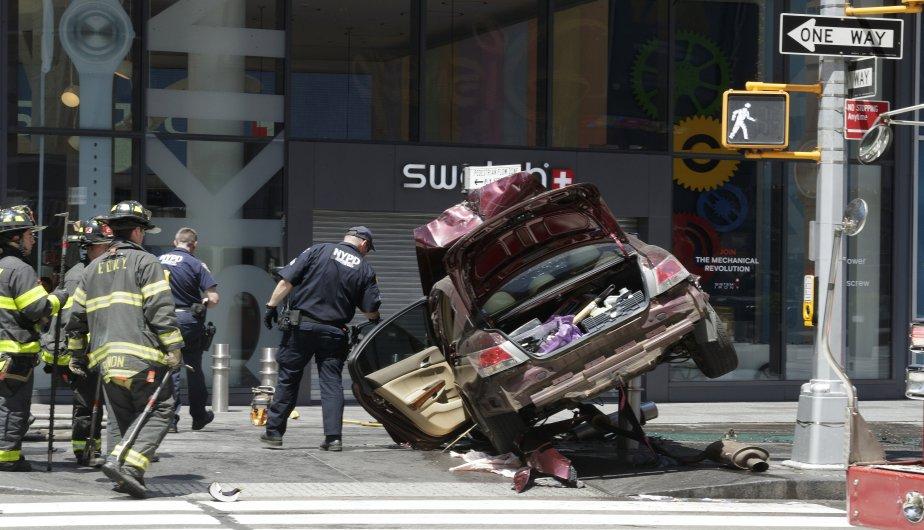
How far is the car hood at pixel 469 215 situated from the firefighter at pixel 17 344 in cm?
Answer: 287

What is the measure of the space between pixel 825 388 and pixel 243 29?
906 cm

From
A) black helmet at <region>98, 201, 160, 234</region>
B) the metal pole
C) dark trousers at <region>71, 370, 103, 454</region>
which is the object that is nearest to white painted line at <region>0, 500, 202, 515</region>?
dark trousers at <region>71, 370, 103, 454</region>

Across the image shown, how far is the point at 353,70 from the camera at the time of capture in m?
17.5

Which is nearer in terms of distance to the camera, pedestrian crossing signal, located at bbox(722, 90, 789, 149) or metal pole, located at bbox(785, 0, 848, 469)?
metal pole, located at bbox(785, 0, 848, 469)

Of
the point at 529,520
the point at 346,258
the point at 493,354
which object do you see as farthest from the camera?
the point at 346,258

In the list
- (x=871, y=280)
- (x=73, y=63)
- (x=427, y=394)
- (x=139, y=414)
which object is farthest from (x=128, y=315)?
(x=871, y=280)

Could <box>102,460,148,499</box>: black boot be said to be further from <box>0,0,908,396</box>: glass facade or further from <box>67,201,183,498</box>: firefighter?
<box>0,0,908,396</box>: glass facade

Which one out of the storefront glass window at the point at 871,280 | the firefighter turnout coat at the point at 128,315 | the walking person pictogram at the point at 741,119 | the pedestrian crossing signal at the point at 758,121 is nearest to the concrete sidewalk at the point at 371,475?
the firefighter turnout coat at the point at 128,315

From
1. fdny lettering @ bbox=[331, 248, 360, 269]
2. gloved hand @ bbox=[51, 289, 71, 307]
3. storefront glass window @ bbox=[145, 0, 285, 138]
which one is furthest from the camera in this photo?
storefront glass window @ bbox=[145, 0, 285, 138]

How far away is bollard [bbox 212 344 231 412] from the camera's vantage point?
16047 mm

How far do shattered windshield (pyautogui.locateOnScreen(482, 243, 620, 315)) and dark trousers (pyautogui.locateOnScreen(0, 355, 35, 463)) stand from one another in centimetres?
341

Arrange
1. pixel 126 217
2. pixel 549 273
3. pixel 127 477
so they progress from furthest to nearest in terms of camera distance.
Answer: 1. pixel 549 273
2. pixel 126 217
3. pixel 127 477

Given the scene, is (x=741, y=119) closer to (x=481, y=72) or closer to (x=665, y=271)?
(x=665, y=271)

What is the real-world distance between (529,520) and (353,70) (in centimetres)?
964
